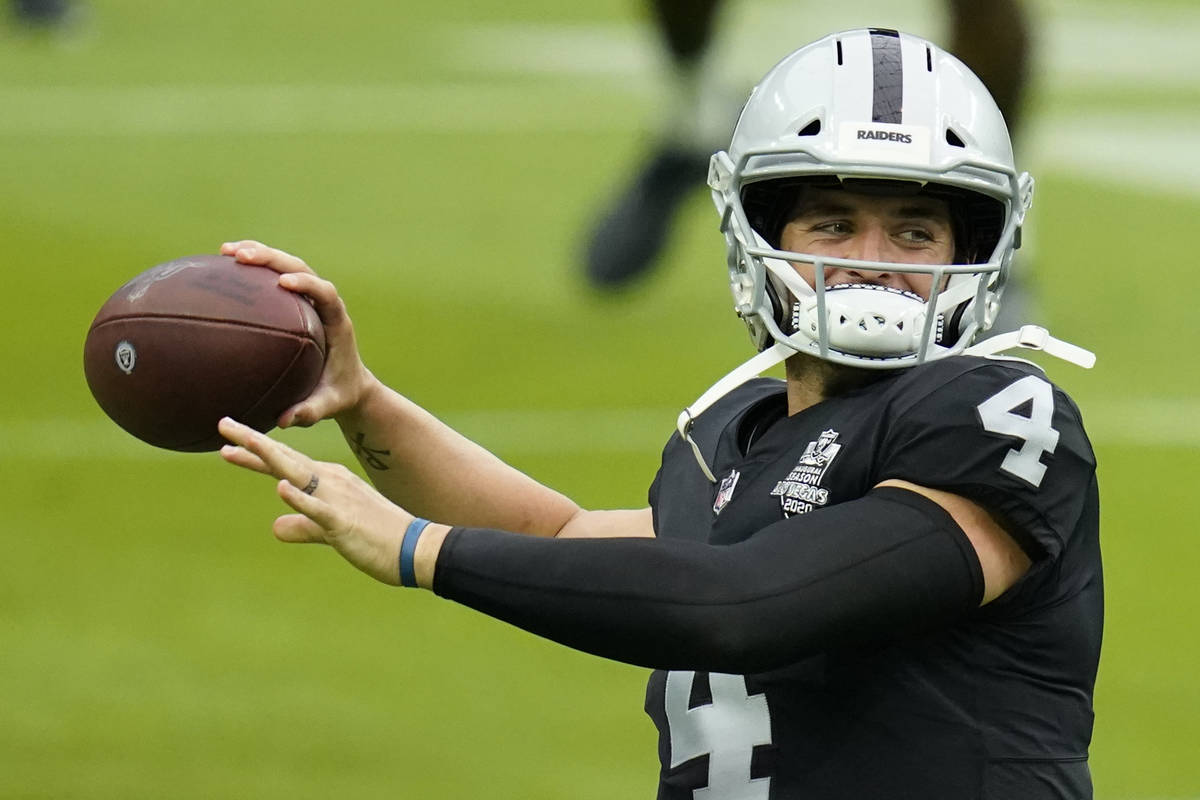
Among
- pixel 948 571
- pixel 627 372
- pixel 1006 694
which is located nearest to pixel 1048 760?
pixel 1006 694

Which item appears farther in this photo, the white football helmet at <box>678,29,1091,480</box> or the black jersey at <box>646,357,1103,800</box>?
the white football helmet at <box>678,29,1091,480</box>

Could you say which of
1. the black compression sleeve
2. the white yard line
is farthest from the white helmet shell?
the white yard line

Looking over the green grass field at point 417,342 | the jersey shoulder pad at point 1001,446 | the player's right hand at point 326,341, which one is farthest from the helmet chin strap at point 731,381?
the green grass field at point 417,342

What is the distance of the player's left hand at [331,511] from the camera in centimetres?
207

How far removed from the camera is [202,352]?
8.37 feet

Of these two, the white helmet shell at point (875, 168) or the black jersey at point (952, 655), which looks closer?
the black jersey at point (952, 655)

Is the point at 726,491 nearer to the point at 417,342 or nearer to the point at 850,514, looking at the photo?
the point at 850,514

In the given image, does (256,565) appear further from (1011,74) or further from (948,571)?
(948,571)

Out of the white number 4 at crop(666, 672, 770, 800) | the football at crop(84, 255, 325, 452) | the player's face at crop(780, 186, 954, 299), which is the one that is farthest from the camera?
the football at crop(84, 255, 325, 452)

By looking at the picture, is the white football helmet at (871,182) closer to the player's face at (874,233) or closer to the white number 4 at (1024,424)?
the player's face at (874,233)

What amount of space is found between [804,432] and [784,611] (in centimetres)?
37

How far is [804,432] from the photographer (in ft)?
7.78

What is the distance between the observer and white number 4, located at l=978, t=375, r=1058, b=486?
2.13 m

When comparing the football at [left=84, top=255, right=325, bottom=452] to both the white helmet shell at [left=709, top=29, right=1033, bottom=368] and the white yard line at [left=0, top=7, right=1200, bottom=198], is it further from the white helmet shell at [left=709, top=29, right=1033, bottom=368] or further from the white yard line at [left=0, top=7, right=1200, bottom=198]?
the white yard line at [left=0, top=7, right=1200, bottom=198]
